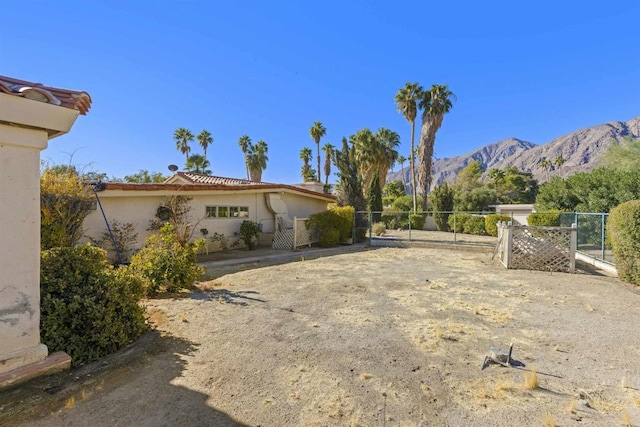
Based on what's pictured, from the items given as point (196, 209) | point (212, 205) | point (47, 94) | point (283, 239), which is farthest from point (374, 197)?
point (47, 94)

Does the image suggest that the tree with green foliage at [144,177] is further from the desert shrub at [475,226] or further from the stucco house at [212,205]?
the desert shrub at [475,226]

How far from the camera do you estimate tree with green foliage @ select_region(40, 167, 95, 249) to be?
22.5 ft

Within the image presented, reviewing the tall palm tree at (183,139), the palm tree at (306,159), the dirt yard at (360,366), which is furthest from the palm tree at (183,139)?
the dirt yard at (360,366)

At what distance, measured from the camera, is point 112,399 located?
2.85m

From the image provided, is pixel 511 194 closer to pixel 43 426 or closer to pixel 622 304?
pixel 622 304

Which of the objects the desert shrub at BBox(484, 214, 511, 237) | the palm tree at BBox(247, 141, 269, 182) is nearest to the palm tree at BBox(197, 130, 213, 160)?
the palm tree at BBox(247, 141, 269, 182)

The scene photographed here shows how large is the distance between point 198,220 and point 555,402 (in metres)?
12.1

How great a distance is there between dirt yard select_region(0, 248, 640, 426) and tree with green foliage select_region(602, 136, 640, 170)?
1627 centimetres

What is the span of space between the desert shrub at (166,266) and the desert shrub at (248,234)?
6.71m

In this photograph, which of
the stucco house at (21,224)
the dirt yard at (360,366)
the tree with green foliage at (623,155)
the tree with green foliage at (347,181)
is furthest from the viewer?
the tree with green foliage at (347,181)

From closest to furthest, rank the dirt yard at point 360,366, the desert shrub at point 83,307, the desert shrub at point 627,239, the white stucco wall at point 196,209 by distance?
the dirt yard at point 360,366, the desert shrub at point 83,307, the desert shrub at point 627,239, the white stucco wall at point 196,209

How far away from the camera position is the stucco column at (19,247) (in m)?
2.88

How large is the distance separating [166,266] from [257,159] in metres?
38.6

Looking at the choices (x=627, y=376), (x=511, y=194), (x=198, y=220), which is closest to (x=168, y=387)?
(x=627, y=376)
